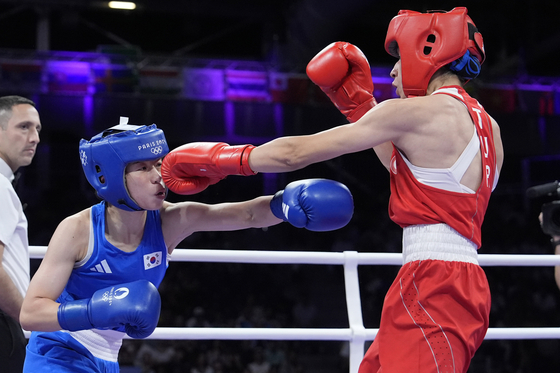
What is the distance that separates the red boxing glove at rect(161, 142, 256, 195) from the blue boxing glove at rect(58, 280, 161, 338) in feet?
1.18

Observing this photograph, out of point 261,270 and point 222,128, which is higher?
point 222,128

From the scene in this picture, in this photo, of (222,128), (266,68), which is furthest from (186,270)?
(266,68)

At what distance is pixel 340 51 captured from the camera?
2113 millimetres

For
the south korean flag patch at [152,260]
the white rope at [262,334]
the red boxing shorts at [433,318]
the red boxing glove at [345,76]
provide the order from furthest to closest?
the white rope at [262,334]
the red boxing glove at [345,76]
the south korean flag patch at [152,260]
the red boxing shorts at [433,318]

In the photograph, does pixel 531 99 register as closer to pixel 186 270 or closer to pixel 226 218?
pixel 186 270

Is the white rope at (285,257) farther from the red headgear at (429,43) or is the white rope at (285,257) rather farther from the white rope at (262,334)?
the red headgear at (429,43)

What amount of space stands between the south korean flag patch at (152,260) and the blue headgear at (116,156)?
0.56ft

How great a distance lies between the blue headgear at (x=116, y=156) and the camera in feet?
5.75

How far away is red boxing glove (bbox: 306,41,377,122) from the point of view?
2.10 metres

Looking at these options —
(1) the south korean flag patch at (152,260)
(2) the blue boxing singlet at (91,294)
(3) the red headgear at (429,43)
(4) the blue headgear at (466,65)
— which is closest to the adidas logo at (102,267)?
(2) the blue boxing singlet at (91,294)

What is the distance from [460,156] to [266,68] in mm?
6970

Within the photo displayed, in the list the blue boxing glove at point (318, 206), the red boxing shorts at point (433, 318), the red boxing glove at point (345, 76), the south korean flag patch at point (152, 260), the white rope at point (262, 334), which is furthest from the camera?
the white rope at point (262, 334)

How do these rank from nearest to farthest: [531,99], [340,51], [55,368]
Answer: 1. [55,368]
2. [340,51]
3. [531,99]

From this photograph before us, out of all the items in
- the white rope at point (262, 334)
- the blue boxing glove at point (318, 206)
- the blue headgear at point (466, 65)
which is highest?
the blue headgear at point (466, 65)
